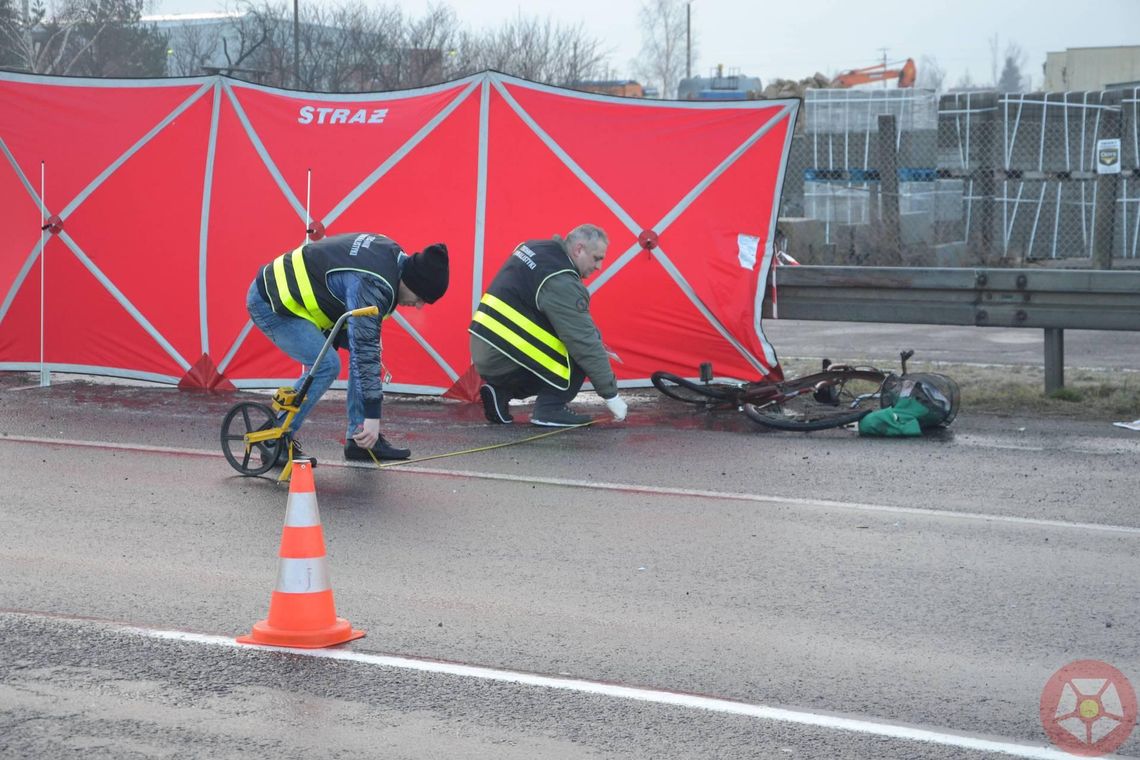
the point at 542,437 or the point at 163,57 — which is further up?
the point at 163,57

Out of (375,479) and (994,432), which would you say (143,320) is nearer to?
(375,479)

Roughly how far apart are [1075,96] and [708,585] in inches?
805

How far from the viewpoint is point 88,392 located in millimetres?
12531

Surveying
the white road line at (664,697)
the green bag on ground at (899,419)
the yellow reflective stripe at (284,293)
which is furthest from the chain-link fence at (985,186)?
the white road line at (664,697)

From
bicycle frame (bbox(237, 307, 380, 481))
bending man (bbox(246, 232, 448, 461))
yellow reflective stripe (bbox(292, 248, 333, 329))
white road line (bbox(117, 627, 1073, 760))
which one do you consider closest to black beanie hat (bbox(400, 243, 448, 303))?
bending man (bbox(246, 232, 448, 461))

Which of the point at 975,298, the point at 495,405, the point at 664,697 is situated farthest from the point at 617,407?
the point at 664,697

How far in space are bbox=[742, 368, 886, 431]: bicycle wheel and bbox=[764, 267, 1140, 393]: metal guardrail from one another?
2.65 ft

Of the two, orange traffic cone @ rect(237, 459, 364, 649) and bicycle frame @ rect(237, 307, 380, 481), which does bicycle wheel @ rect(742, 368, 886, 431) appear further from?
orange traffic cone @ rect(237, 459, 364, 649)

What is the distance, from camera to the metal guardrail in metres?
11.3

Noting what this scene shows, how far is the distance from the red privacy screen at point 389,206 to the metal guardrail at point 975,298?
58 centimetres

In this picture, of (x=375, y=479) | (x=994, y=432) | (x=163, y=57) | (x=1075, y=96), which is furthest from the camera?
(x=163, y=57)

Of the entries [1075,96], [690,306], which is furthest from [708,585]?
[1075,96]

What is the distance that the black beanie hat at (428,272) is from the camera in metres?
8.36

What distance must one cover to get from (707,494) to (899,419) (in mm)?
2411
